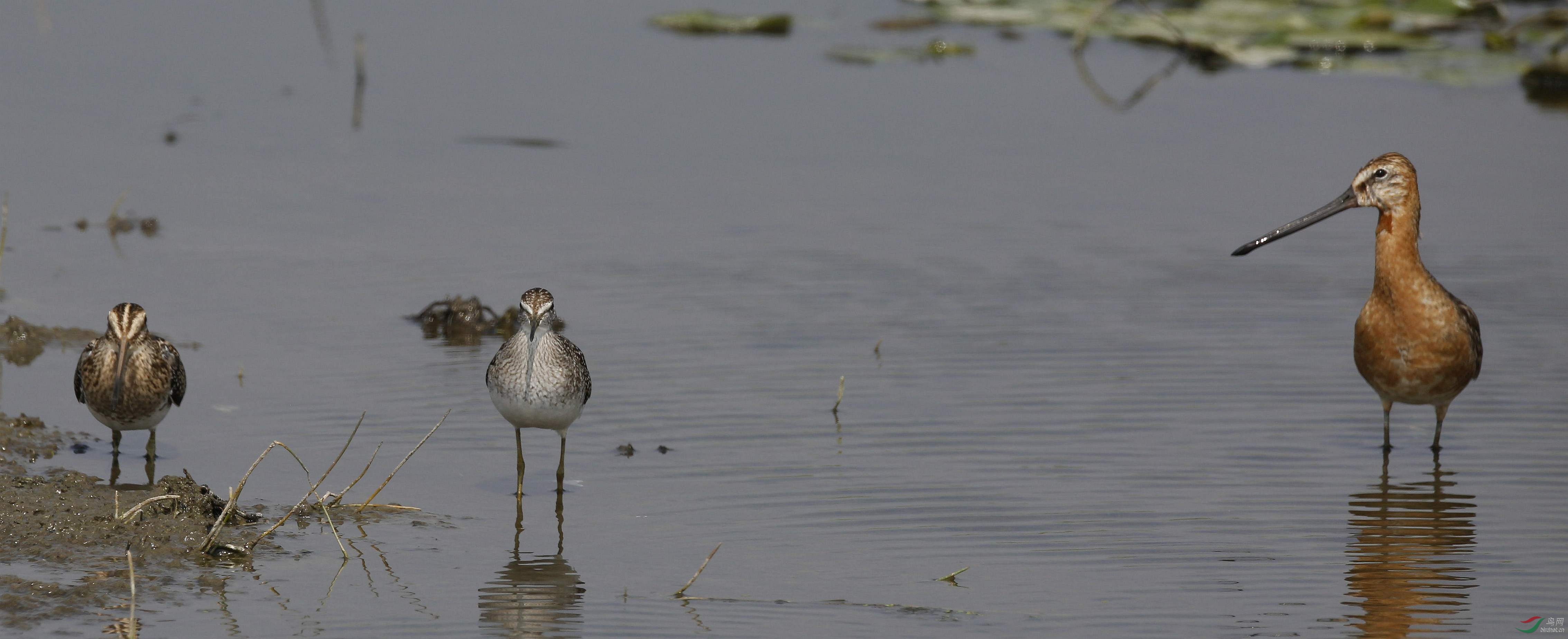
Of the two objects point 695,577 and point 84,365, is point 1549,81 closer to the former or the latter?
point 695,577

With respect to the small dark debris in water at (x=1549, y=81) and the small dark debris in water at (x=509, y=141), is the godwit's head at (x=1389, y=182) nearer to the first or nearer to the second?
the small dark debris in water at (x=509, y=141)

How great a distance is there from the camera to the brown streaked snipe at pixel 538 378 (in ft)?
25.5

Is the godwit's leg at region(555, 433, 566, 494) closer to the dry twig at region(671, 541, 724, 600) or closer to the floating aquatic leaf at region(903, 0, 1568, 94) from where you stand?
the dry twig at region(671, 541, 724, 600)

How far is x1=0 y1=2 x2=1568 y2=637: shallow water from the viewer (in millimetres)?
6848

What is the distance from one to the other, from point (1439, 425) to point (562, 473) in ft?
14.3

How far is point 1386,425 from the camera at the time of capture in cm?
885

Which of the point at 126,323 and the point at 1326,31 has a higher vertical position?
the point at 1326,31

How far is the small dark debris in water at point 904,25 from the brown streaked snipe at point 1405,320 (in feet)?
38.7

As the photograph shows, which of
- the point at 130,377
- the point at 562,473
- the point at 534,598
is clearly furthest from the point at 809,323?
the point at 534,598

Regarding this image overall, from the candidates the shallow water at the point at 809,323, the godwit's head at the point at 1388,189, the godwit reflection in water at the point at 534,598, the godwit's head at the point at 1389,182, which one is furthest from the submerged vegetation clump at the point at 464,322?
the godwit's head at the point at 1389,182

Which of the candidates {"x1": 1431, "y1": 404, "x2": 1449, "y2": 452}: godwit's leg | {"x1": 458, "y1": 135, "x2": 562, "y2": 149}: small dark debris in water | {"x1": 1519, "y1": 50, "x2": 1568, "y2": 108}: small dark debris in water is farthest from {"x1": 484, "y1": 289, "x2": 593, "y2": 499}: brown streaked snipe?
{"x1": 1519, "y1": 50, "x2": 1568, "y2": 108}: small dark debris in water

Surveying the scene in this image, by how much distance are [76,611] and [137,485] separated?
1.87 metres

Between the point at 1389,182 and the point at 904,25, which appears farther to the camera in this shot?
the point at 904,25

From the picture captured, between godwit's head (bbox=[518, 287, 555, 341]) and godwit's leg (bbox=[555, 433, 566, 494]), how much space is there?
0.53 meters
